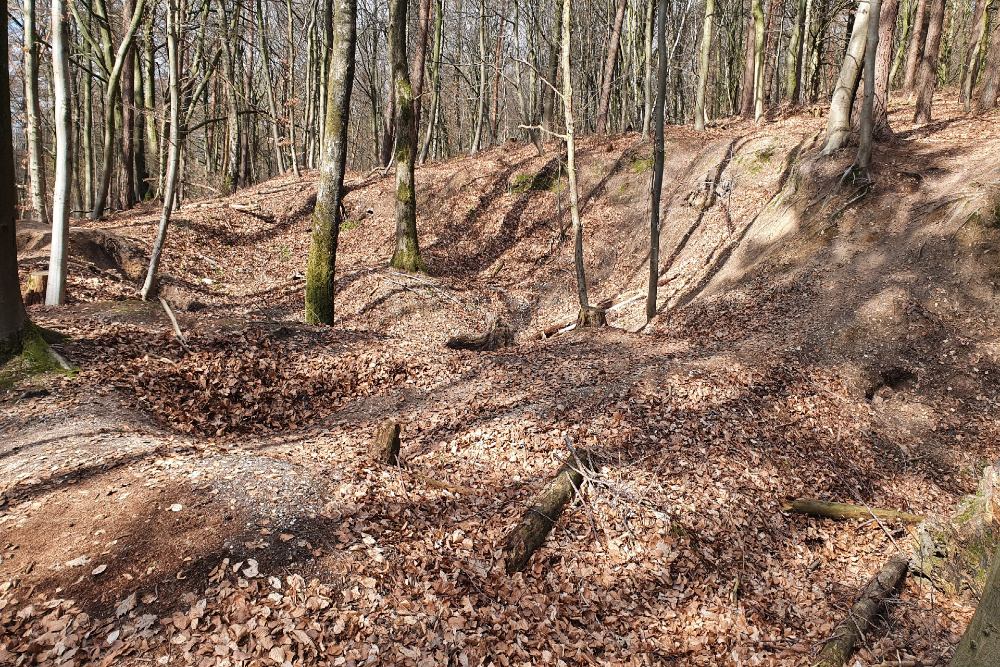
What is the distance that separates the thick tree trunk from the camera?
9602 millimetres

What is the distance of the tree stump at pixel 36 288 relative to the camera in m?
9.42

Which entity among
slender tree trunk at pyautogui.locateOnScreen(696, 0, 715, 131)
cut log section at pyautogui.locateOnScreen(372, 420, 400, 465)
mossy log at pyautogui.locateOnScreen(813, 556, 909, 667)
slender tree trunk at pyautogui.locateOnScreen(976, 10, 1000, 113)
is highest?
slender tree trunk at pyautogui.locateOnScreen(696, 0, 715, 131)

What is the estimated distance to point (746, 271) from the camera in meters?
12.1

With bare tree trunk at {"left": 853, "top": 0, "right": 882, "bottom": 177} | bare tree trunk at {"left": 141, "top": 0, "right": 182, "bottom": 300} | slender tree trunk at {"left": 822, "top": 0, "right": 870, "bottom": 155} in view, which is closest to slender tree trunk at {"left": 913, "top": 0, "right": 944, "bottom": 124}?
slender tree trunk at {"left": 822, "top": 0, "right": 870, "bottom": 155}

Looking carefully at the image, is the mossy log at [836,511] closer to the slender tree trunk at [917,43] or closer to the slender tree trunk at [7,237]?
the slender tree trunk at [7,237]

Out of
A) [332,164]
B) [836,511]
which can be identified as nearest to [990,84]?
[836,511]

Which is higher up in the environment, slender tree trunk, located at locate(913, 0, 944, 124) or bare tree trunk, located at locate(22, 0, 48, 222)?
slender tree trunk, located at locate(913, 0, 944, 124)

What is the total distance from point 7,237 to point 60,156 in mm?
3788

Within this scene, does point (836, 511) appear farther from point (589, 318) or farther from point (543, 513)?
point (589, 318)

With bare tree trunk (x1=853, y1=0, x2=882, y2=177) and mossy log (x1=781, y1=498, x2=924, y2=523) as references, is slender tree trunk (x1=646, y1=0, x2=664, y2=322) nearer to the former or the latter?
bare tree trunk (x1=853, y1=0, x2=882, y2=177)

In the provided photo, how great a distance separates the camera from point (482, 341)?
11586 millimetres

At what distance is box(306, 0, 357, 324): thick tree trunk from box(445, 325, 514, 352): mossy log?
2560 millimetres

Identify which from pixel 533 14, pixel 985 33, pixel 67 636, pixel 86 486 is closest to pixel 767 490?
pixel 67 636

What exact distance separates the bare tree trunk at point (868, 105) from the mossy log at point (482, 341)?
27.6ft
